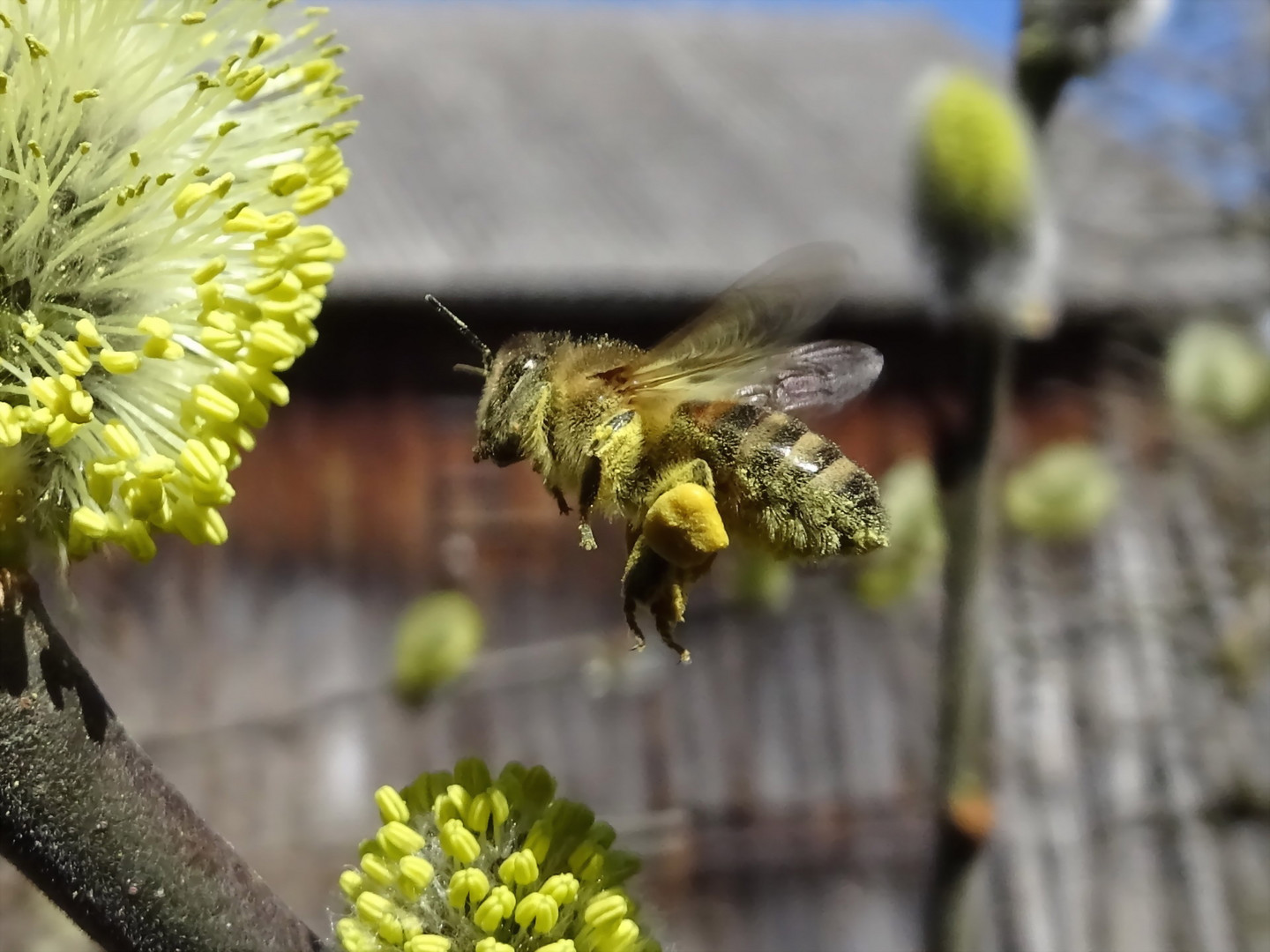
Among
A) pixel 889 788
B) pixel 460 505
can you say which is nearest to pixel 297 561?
pixel 460 505

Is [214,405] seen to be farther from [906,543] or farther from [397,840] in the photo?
[906,543]

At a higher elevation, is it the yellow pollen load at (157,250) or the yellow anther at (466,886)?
the yellow pollen load at (157,250)

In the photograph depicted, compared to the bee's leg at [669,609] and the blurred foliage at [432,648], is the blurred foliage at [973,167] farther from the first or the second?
the blurred foliage at [432,648]

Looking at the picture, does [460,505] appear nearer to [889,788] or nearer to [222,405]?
[889,788]

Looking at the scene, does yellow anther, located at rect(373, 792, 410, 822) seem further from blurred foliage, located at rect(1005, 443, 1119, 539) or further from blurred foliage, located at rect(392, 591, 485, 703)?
blurred foliage, located at rect(1005, 443, 1119, 539)

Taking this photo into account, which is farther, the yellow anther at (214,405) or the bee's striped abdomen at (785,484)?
the bee's striped abdomen at (785,484)

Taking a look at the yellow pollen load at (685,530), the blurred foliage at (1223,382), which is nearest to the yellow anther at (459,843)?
the yellow pollen load at (685,530)
